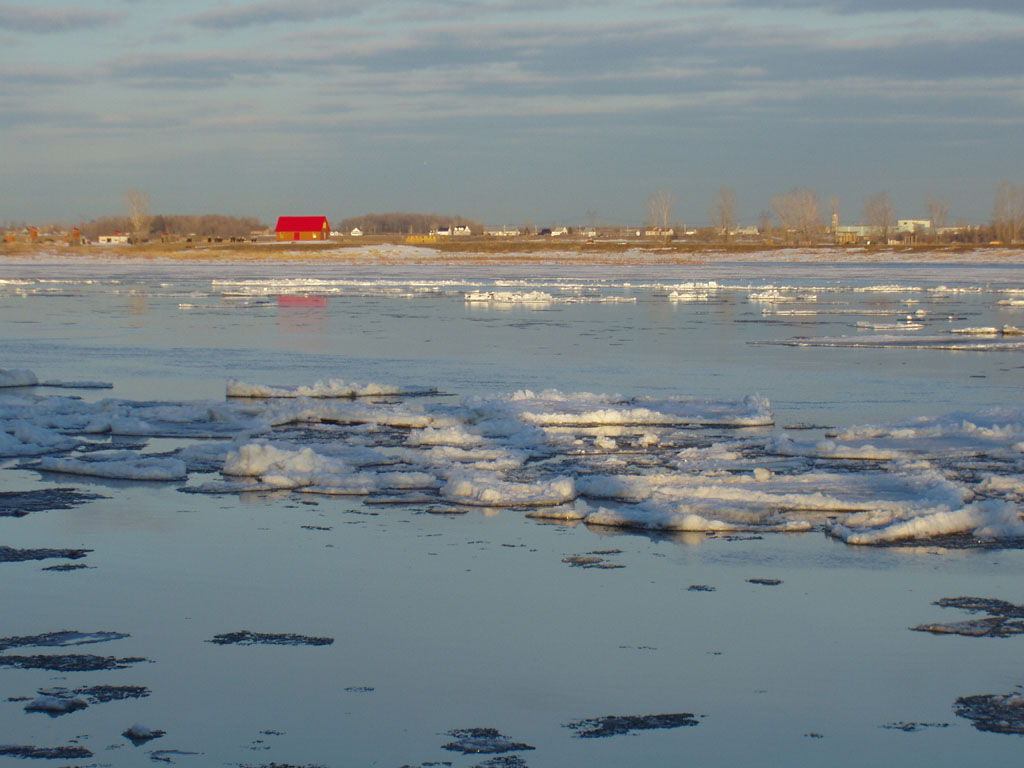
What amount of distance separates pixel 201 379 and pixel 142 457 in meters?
4.56

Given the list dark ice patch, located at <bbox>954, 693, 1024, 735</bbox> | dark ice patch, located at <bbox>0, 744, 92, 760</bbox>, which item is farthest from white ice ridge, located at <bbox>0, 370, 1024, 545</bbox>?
dark ice patch, located at <bbox>0, 744, 92, 760</bbox>

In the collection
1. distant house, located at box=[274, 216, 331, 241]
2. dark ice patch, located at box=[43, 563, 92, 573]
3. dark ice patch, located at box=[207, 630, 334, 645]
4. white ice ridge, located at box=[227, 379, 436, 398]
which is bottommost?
dark ice patch, located at box=[207, 630, 334, 645]

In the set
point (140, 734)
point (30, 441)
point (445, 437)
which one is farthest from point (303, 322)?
point (140, 734)

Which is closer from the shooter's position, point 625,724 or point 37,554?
point 625,724

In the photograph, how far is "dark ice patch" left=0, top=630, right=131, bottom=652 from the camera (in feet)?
14.2

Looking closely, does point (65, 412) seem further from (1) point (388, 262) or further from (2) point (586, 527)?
(1) point (388, 262)

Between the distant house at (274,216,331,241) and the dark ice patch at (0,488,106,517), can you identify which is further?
the distant house at (274,216,331,241)

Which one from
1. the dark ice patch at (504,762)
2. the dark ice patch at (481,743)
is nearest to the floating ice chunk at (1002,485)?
the dark ice patch at (481,743)

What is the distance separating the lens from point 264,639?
4.45 m

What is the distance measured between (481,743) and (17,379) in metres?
9.91

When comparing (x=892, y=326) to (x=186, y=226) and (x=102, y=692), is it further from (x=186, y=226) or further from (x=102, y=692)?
(x=186, y=226)

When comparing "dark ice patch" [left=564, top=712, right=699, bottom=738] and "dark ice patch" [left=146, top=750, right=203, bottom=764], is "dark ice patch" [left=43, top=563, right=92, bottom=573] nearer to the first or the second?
"dark ice patch" [left=146, top=750, right=203, bottom=764]

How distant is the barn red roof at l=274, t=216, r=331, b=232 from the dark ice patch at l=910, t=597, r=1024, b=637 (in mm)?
111326

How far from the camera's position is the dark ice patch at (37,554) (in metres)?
5.58
